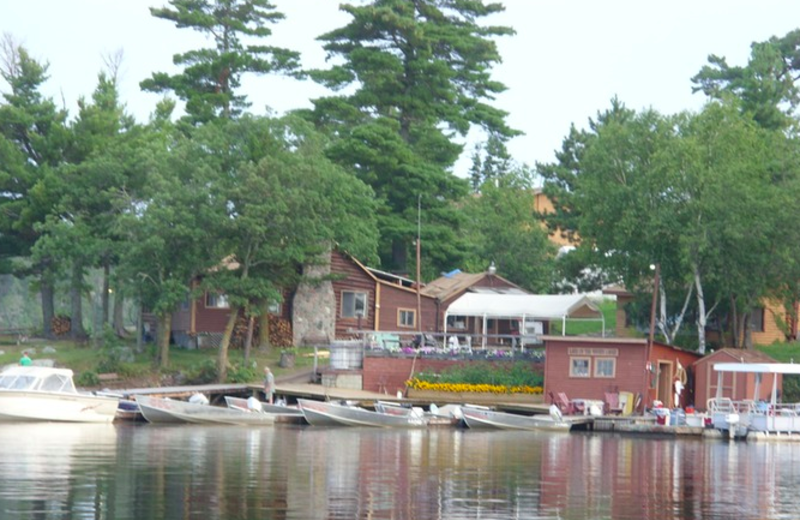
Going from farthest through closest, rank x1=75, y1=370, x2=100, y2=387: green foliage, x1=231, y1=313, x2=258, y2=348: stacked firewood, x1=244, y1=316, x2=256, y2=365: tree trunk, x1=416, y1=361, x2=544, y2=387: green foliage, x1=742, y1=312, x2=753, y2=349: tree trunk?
x1=231, y1=313, x2=258, y2=348: stacked firewood < x1=742, y1=312, x2=753, y2=349: tree trunk < x1=244, y1=316, x2=256, y2=365: tree trunk < x1=416, y1=361, x2=544, y2=387: green foliage < x1=75, y1=370, x2=100, y2=387: green foliage

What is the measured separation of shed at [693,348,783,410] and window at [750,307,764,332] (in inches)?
434

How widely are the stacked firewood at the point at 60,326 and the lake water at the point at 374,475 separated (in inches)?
791

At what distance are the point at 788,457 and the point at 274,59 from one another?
40363mm

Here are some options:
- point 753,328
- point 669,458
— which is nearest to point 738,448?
point 669,458

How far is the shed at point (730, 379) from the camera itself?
159ft

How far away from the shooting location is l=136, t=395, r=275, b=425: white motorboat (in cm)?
4466

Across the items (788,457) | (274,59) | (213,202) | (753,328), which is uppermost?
(274,59)

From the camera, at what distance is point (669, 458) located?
122 feet

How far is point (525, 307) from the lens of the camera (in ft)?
186

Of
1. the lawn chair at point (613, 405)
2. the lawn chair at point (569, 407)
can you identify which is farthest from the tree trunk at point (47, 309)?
the lawn chair at point (613, 405)

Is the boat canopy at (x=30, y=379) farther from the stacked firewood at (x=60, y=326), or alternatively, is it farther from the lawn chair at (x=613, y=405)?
the lawn chair at (x=613, y=405)

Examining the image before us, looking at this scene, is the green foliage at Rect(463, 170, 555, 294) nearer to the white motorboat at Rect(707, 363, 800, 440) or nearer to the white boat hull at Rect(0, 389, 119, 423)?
the white motorboat at Rect(707, 363, 800, 440)

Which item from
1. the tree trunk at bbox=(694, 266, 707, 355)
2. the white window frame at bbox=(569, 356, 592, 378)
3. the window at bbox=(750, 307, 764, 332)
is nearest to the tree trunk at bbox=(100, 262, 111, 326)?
the white window frame at bbox=(569, 356, 592, 378)

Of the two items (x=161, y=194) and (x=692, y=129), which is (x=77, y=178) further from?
(x=692, y=129)
